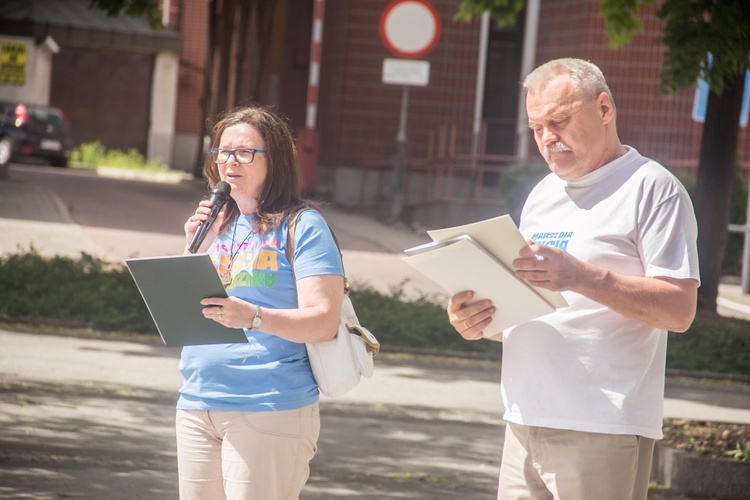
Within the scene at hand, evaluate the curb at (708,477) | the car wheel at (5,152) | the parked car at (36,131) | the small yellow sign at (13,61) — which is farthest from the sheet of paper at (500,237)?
the small yellow sign at (13,61)

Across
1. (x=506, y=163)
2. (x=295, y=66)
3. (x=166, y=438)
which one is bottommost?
(x=166, y=438)

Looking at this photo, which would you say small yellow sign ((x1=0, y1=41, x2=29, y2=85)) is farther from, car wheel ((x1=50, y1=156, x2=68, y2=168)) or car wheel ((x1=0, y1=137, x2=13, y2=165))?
car wheel ((x1=0, y1=137, x2=13, y2=165))

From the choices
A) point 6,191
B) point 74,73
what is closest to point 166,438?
point 6,191

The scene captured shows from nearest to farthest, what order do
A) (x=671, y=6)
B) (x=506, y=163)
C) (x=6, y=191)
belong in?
1. (x=671, y=6)
2. (x=6, y=191)
3. (x=506, y=163)

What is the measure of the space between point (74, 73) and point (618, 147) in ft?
114

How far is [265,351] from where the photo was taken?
3373mm

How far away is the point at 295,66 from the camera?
22766 millimetres

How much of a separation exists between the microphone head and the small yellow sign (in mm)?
25739

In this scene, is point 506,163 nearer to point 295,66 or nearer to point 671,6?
point 295,66

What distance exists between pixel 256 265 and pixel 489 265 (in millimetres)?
769

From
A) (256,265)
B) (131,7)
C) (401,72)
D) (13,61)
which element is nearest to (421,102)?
(401,72)

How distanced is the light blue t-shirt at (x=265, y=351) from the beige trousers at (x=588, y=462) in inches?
28.2

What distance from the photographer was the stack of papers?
293 centimetres

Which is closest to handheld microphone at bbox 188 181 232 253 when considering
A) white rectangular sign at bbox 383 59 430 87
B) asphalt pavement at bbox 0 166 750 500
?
asphalt pavement at bbox 0 166 750 500
